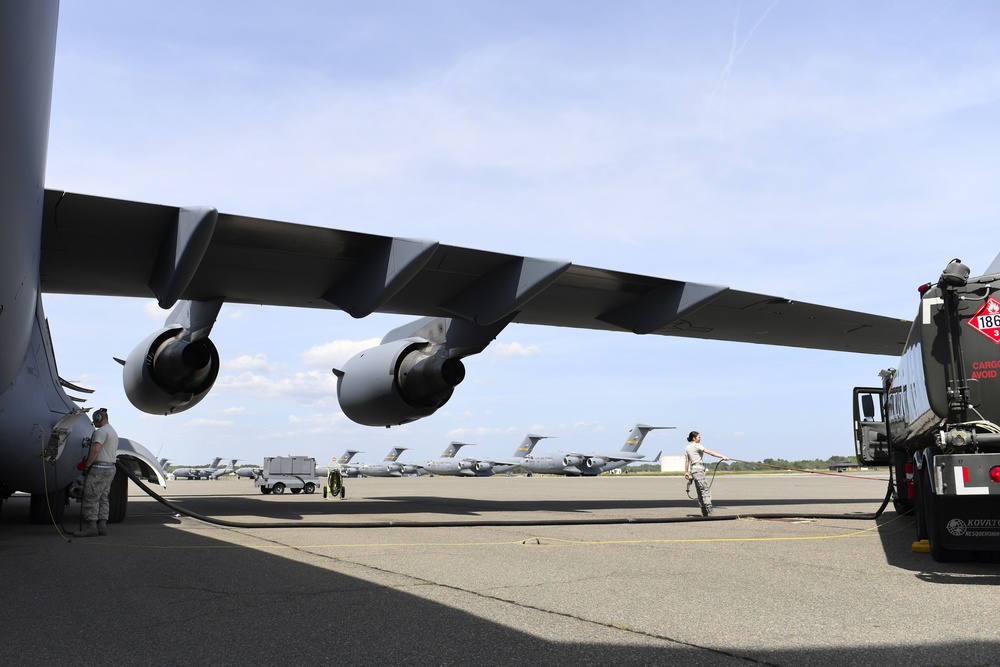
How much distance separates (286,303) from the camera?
41.2 ft

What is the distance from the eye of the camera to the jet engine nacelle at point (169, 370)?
11.6 m

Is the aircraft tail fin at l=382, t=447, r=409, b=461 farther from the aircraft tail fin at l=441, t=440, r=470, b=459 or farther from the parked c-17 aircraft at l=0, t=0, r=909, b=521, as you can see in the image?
the parked c-17 aircraft at l=0, t=0, r=909, b=521

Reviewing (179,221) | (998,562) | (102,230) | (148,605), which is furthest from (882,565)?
(102,230)

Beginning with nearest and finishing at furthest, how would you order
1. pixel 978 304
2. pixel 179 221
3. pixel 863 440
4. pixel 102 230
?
pixel 978 304
pixel 179 221
pixel 102 230
pixel 863 440

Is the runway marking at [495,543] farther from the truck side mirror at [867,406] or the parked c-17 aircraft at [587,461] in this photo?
the parked c-17 aircraft at [587,461]

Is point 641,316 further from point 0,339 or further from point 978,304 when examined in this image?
point 0,339

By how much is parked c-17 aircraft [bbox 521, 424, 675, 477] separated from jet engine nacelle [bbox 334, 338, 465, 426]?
1574 inches

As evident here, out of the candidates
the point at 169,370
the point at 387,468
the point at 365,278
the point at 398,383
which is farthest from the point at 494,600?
the point at 387,468

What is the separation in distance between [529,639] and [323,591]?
6.39 feet

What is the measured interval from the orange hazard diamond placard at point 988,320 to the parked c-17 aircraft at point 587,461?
1791 inches

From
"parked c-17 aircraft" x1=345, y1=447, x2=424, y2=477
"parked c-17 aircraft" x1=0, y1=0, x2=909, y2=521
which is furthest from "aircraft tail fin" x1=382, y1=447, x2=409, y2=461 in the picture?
"parked c-17 aircraft" x1=0, y1=0, x2=909, y2=521

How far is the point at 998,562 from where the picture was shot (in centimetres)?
641

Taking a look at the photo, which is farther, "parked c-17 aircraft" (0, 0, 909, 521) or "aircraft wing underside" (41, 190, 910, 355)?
"aircraft wing underside" (41, 190, 910, 355)

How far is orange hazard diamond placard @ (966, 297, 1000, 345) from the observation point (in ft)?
19.8
